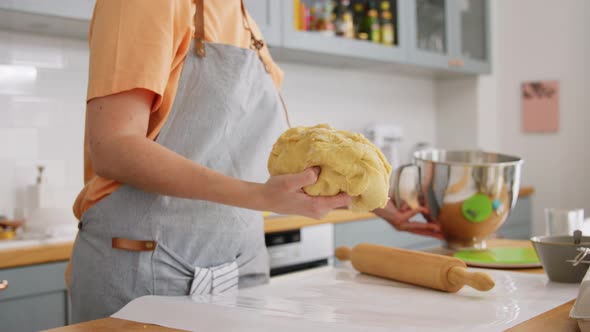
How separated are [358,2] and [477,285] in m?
2.23

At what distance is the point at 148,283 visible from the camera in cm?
103

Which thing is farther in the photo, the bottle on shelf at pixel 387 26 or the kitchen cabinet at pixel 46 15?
the bottle on shelf at pixel 387 26

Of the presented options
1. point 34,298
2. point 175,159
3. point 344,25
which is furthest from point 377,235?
point 175,159

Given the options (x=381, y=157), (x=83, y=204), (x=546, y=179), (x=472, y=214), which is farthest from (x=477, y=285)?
(x=546, y=179)

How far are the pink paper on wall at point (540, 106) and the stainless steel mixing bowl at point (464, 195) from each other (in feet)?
7.75

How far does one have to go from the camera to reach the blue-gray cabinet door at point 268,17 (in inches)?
89.4

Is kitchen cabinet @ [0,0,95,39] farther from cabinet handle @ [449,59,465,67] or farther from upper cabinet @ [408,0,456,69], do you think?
cabinet handle @ [449,59,465,67]

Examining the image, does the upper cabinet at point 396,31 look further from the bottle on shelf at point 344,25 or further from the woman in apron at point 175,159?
the woman in apron at point 175,159

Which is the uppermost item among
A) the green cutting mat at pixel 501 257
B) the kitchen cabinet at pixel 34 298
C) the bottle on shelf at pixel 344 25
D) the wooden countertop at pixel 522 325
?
the bottle on shelf at pixel 344 25

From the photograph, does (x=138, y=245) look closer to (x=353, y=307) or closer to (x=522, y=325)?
(x=353, y=307)

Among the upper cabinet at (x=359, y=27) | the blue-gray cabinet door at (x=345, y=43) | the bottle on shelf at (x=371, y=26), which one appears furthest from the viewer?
the bottle on shelf at (x=371, y=26)

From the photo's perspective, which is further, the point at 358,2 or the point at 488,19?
the point at 488,19

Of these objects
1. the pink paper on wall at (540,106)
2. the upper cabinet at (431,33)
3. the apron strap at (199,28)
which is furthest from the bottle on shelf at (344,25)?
the apron strap at (199,28)

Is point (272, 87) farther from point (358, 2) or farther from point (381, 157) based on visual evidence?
point (358, 2)
